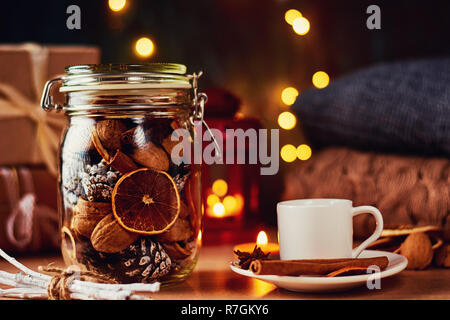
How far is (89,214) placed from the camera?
28.9 inches

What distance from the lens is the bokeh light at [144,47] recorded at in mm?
1341

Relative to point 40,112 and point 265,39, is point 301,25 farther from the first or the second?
point 40,112

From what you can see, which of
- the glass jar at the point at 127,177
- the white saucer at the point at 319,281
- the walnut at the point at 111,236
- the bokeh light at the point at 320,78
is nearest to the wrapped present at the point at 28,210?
the glass jar at the point at 127,177

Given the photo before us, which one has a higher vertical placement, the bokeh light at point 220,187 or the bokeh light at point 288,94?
the bokeh light at point 288,94

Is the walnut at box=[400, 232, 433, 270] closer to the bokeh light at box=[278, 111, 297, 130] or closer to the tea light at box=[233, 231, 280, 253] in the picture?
the tea light at box=[233, 231, 280, 253]

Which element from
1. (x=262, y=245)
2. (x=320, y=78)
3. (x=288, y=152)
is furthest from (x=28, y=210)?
(x=320, y=78)

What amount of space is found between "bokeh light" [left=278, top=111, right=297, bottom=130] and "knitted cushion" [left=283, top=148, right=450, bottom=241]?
0.60ft

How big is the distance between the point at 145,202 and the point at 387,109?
1.80ft

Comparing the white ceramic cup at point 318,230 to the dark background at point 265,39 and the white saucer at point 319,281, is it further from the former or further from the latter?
the dark background at point 265,39

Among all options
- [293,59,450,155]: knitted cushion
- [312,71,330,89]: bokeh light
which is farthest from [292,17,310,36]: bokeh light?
[293,59,450,155]: knitted cushion

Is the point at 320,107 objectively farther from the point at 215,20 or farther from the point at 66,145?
the point at 66,145

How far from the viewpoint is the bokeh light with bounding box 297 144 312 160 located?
1.40 metres

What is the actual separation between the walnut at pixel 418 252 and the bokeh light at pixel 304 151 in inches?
21.6
